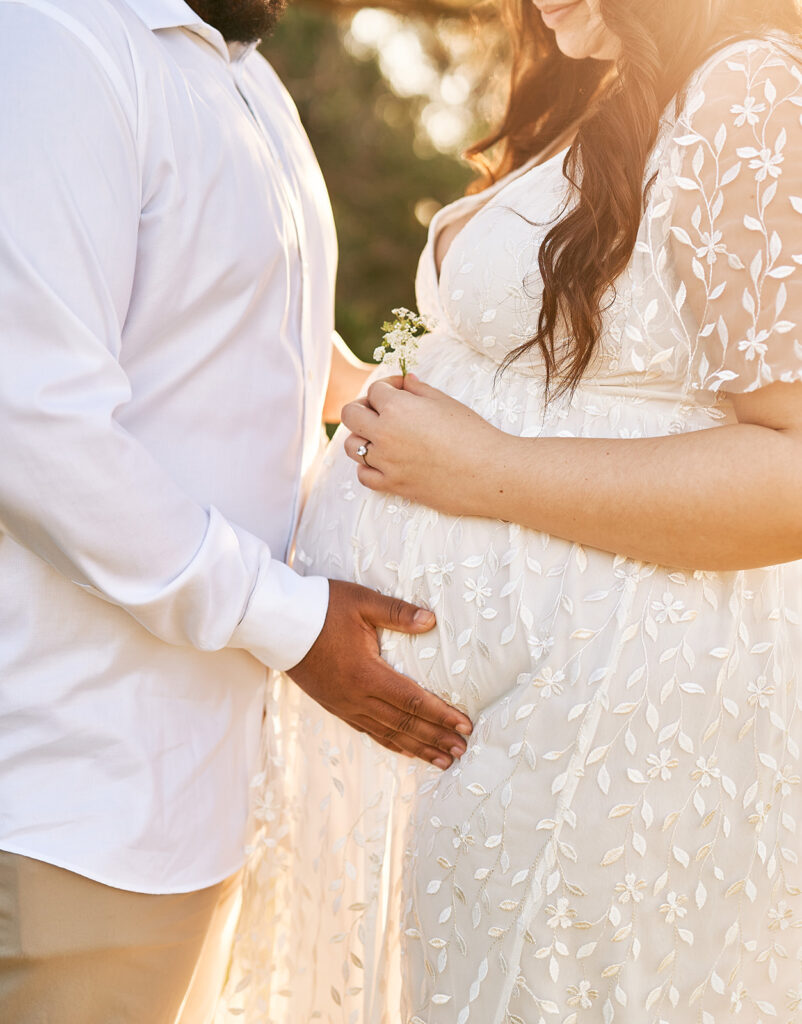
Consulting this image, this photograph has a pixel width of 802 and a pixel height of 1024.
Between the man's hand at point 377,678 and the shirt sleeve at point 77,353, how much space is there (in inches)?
7.7

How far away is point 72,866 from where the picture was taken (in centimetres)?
144

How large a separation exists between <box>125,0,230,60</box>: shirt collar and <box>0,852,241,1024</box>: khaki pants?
1.23 meters

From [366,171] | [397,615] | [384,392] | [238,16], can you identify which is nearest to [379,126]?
[366,171]

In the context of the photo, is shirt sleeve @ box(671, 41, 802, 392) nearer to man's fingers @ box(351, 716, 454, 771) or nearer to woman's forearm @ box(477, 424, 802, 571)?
woman's forearm @ box(477, 424, 802, 571)

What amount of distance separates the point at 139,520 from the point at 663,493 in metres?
0.71

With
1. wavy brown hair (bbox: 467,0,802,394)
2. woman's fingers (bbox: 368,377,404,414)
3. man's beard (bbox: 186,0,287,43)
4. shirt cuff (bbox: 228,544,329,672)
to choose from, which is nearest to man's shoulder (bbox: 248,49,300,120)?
man's beard (bbox: 186,0,287,43)

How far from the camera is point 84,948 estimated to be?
4.87 feet

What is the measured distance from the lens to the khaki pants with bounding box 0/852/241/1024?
1441 mm

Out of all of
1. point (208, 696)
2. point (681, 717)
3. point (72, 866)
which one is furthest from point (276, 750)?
point (681, 717)

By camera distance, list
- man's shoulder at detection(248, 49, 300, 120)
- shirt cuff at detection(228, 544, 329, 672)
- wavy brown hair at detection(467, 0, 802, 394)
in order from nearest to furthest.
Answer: wavy brown hair at detection(467, 0, 802, 394) → shirt cuff at detection(228, 544, 329, 672) → man's shoulder at detection(248, 49, 300, 120)

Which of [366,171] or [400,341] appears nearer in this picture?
[400,341]

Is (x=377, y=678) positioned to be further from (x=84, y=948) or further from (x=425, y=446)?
(x=84, y=948)

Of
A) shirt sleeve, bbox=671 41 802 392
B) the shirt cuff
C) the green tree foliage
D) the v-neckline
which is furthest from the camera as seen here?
the green tree foliage

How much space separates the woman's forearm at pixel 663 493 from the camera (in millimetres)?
1352
